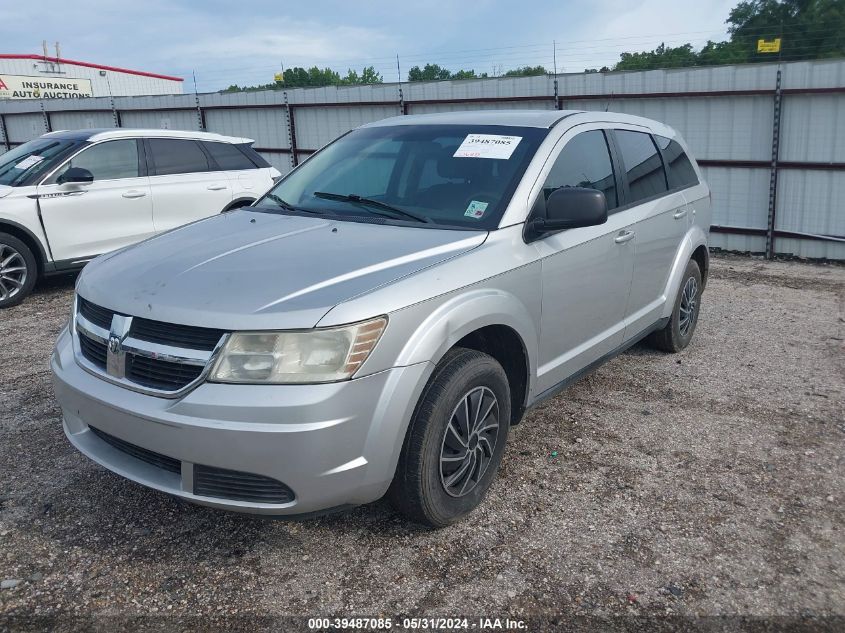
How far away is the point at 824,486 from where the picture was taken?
3.57 meters

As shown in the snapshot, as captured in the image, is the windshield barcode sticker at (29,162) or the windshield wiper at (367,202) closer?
the windshield wiper at (367,202)

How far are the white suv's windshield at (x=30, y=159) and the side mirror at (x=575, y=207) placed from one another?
6022mm

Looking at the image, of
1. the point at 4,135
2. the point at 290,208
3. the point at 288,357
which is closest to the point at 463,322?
the point at 288,357

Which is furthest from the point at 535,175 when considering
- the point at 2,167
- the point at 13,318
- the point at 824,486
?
the point at 2,167

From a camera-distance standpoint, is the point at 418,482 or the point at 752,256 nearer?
the point at 418,482

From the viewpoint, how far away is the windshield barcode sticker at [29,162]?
7.50 m

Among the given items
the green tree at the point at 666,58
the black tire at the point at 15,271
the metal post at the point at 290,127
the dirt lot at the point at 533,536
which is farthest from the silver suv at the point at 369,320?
the green tree at the point at 666,58

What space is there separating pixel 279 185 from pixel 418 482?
227 cm

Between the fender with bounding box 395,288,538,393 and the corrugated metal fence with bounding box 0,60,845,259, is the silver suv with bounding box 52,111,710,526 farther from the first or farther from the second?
the corrugated metal fence with bounding box 0,60,845,259

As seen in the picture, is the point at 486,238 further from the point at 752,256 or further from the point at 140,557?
the point at 752,256

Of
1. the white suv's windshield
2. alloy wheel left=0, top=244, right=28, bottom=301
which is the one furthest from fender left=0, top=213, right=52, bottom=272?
the white suv's windshield

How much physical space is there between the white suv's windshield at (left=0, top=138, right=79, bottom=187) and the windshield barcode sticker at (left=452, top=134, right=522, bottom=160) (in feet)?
17.7

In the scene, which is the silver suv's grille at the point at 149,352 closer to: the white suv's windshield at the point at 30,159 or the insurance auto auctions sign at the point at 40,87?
the white suv's windshield at the point at 30,159

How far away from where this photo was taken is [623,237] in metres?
4.26
